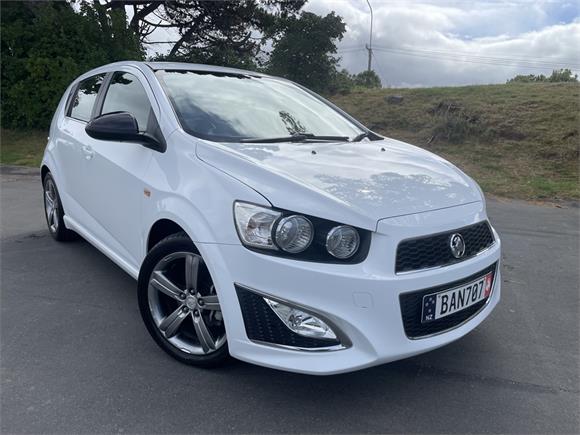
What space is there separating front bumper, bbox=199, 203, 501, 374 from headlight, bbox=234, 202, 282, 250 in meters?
0.06

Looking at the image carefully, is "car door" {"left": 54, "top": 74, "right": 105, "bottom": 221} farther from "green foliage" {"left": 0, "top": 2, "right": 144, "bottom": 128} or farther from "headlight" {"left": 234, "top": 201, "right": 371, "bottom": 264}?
"green foliage" {"left": 0, "top": 2, "right": 144, "bottom": 128}

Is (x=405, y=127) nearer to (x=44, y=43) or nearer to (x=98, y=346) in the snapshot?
(x=44, y=43)

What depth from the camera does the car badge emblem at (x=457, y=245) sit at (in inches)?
96.6

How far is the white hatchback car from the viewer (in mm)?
2217

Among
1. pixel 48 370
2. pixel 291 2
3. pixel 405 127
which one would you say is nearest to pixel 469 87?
pixel 405 127

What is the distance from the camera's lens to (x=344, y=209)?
227 cm

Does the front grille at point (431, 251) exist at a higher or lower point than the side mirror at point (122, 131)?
lower

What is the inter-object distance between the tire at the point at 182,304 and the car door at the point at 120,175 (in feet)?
1.17

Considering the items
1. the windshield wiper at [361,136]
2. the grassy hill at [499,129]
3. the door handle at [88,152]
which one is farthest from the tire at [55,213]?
the grassy hill at [499,129]

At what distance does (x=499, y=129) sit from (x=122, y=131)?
414 inches

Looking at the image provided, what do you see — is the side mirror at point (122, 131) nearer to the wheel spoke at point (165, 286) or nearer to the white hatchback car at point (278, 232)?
the white hatchback car at point (278, 232)

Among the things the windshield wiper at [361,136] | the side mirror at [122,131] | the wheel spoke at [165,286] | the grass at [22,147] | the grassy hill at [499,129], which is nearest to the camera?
the wheel spoke at [165,286]

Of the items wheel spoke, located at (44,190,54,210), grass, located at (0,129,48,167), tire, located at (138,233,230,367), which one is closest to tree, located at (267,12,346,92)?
grass, located at (0,129,48,167)

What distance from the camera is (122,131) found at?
289cm
